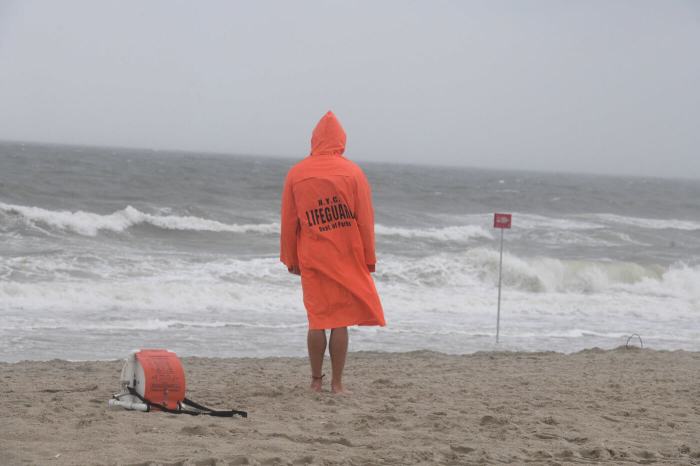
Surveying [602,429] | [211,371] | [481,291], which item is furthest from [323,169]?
[481,291]

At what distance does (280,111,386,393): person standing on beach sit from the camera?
5105 millimetres

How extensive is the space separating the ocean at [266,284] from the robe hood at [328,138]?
4231mm

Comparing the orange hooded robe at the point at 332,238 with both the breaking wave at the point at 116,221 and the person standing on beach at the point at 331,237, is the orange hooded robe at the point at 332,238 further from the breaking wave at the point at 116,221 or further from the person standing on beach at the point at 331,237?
the breaking wave at the point at 116,221

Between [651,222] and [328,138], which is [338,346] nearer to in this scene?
[328,138]

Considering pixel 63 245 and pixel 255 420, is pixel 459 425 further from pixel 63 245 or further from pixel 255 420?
pixel 63 245

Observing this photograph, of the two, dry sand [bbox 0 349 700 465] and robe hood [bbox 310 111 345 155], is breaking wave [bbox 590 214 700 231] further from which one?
robe hood [bbox 310 111 345 155]

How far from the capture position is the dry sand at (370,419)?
3.77m

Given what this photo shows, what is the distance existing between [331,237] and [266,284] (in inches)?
361

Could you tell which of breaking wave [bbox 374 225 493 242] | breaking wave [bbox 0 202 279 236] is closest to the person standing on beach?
breaking wave [bbox 0 202 279 236]

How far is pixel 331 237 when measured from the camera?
511 cm

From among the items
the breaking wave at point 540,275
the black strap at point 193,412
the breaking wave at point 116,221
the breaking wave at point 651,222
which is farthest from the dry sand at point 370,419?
the breaking wave at point 651,222

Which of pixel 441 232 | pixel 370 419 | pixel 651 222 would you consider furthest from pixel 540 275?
pixel 651 222

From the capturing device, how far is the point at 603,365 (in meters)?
8.10

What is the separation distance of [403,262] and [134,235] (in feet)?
23.1
